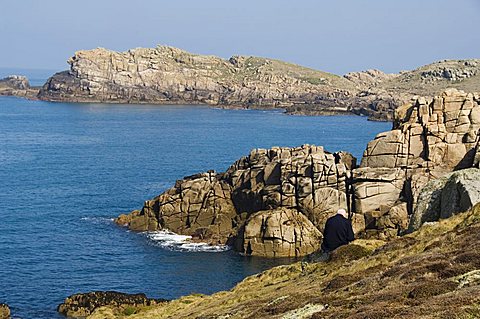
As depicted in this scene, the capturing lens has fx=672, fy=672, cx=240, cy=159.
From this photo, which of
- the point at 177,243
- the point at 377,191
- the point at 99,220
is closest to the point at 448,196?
the point at 377,191

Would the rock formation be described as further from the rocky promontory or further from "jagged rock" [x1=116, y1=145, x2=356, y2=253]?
"jagged rock" [x1=116, y1=145, x2=356, y2=253]

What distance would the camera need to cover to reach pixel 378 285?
2102 centimetres

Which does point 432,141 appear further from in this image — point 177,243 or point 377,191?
point 177,243

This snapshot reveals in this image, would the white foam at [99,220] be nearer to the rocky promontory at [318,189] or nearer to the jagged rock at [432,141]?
the rocky promontory at [318,189]

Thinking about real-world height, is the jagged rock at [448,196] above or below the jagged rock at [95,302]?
above

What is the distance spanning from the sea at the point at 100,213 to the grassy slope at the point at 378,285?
22.2m

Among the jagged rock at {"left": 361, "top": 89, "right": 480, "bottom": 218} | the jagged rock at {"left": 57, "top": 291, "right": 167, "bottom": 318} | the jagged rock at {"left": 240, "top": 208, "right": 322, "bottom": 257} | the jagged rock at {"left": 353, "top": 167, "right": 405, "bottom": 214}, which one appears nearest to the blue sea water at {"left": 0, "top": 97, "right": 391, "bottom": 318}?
the jagged rock at {"left": 57, "top": 291, "right": 167, "bottom": 318}

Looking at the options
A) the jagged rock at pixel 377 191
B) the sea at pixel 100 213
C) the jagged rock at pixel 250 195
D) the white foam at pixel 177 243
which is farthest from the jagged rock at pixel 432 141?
the white foam at pixel 177 243

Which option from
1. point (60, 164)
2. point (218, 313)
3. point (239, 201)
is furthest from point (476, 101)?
point (60, 164)

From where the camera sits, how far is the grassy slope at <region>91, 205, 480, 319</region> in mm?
15953

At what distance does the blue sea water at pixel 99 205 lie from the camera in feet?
192

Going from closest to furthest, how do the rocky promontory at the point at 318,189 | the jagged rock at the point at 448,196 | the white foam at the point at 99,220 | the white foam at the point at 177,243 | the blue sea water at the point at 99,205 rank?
1. the jagged rock at the point at 448,196
2. the blue sea water at the point at 99,205
3. the rocky promontory at the point at 318,189
4. the white foam at the point at 177,243
5. the white foam at the point at 99,220

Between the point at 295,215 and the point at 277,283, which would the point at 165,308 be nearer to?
the point at 277,283

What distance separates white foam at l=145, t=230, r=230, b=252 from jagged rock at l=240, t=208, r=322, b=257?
383cm
